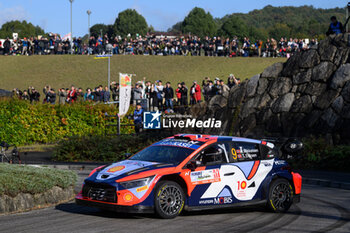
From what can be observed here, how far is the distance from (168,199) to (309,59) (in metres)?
19.6

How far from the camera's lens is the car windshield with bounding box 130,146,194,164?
432 inches

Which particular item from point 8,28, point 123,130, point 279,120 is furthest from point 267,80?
point 8,28

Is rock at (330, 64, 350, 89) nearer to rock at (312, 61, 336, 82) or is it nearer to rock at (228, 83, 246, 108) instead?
rock at (312, 61, 336, 82)

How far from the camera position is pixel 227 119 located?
29.9 meters

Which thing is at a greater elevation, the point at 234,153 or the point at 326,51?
the point at 326,51

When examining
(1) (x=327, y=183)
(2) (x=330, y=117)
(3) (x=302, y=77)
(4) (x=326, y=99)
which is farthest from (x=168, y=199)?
(3) (x=302, y=77)

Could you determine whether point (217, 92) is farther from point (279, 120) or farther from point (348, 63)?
point (348, 63)

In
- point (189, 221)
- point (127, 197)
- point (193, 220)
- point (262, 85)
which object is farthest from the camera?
point (262, 85)

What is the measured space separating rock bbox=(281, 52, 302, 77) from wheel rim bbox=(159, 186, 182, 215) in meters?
19.5

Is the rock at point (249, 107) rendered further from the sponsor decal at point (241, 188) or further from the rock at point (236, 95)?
the sponsor decal at point (241, 188)

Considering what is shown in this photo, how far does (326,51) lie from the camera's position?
27.5 m

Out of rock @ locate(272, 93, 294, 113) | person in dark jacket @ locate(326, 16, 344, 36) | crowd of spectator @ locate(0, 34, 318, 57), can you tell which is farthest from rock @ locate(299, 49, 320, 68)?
crowd of spectator @ locate(0, 34, 318, 57)

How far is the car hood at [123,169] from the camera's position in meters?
10.4

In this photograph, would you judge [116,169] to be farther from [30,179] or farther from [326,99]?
[326,99]
